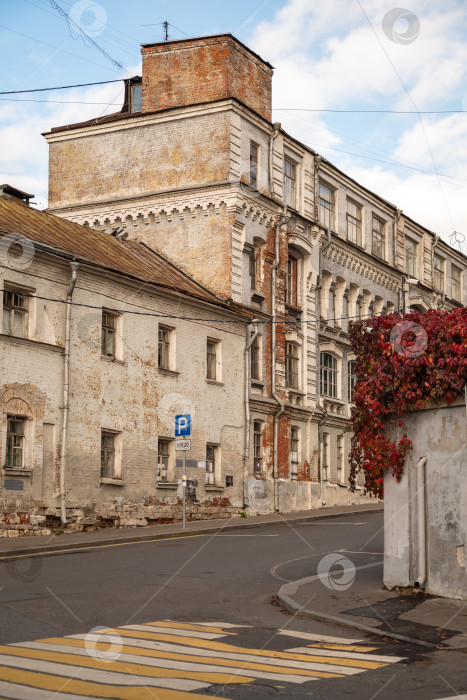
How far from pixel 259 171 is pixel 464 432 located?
79.9 ft

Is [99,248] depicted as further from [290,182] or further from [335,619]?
[335,619]

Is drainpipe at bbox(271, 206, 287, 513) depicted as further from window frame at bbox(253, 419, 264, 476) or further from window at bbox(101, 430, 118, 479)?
window at bbox(101, 430, 118, 479)

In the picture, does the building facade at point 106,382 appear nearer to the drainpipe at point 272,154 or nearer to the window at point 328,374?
the drainpipe at point 272,154

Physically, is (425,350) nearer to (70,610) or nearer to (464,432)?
(464,432)

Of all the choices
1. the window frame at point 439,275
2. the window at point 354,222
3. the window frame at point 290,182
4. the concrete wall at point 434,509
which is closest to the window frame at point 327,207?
the window at point 354,222

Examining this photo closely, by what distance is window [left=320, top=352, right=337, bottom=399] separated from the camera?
39.8 m

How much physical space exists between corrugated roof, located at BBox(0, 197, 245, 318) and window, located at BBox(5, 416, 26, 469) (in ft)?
15.3

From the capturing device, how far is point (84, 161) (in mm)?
36594

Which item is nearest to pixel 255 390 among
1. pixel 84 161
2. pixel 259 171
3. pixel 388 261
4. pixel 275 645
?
pixel 259 171

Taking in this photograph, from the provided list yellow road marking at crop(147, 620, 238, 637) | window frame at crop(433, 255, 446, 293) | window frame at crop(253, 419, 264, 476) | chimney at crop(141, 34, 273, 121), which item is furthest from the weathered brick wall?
yellow road marking at crop(147, 620, 238, 637)

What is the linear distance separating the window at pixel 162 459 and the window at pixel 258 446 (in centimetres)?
523

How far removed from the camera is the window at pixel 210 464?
103ft

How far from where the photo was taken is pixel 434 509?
498 inches

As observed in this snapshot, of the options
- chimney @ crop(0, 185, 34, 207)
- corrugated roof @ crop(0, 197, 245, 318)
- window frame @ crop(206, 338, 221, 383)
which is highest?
chimney @ crop(0, 185, 34, 207)
